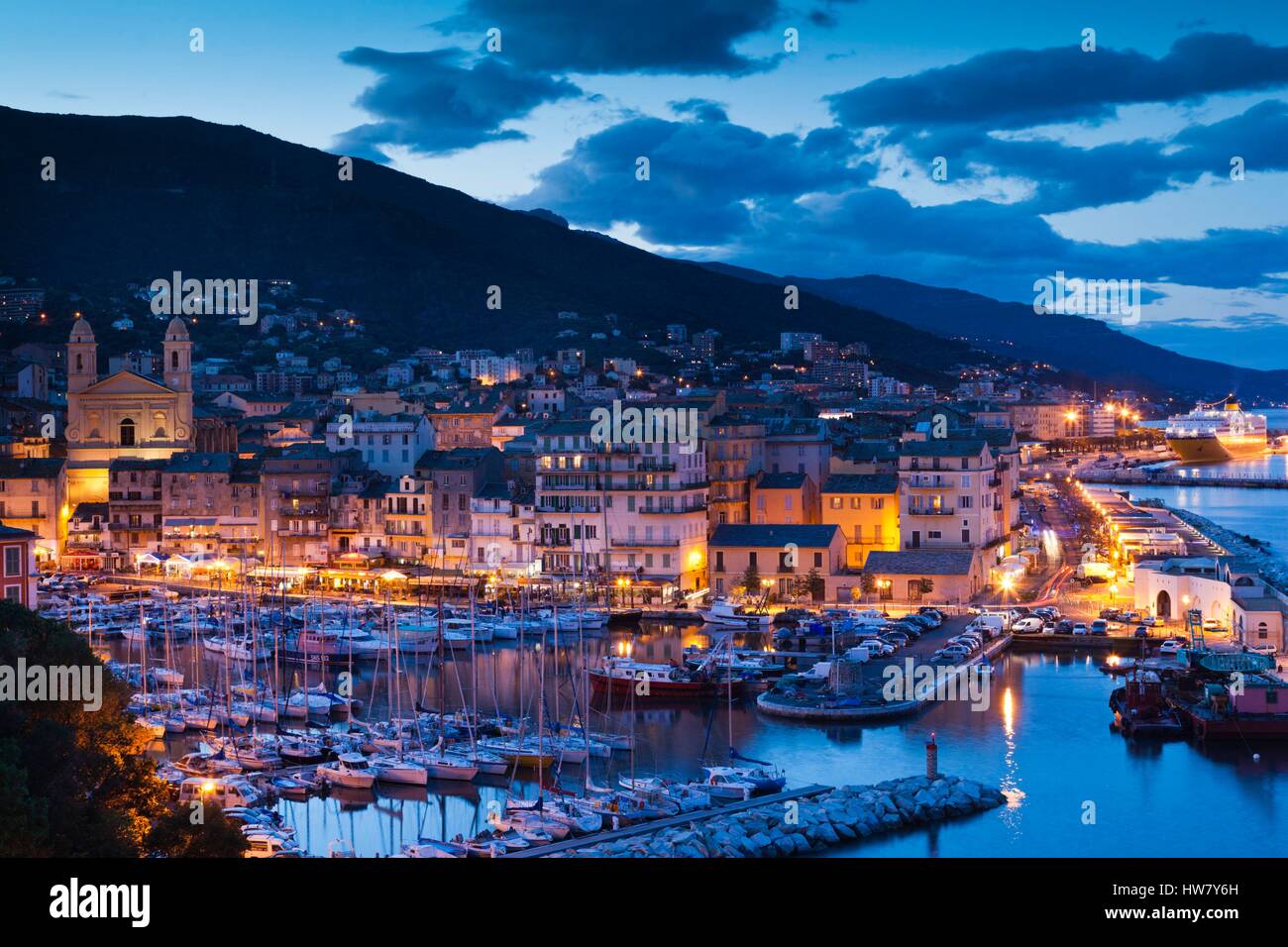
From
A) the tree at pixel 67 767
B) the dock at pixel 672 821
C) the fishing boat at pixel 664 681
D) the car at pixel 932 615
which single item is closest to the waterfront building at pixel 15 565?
the tree at pixel 67 767

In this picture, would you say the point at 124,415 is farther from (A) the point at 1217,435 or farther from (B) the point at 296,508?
(A) the point at 1217,435

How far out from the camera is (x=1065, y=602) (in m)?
34.1

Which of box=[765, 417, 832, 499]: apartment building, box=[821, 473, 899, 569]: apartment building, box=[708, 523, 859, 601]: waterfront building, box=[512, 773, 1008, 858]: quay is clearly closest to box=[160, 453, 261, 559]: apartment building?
box=[708, 523, 859, 601]: waterfront building

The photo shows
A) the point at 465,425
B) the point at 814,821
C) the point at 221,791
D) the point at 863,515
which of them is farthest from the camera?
the point at 465,425

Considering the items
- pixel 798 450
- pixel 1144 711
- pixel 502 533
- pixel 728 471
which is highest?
pixel 798 450

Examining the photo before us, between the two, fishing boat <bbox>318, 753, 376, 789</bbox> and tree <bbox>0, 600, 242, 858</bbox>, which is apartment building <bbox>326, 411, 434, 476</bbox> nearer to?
fishing boat <bbox>318, 753, 376, 789</bbox>

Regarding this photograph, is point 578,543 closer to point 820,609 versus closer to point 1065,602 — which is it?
point 820,609

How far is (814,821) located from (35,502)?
31.6 metres

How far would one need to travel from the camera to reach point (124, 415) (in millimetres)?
49312

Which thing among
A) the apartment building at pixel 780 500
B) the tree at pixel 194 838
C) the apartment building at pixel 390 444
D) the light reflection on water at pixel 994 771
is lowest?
the light reflection on water at pixel 994 771
